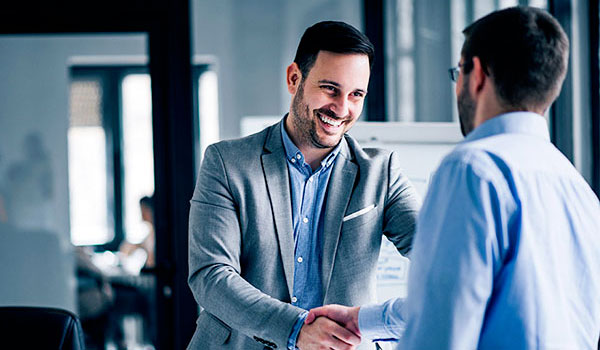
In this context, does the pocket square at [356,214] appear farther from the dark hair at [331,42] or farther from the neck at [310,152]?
the dark hair at [331,42]

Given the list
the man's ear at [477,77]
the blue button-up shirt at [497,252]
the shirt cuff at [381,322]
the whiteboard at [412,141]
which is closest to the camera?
the blue button-up shirt at [497,252]

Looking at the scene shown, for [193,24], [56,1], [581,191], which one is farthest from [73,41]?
[581,191]

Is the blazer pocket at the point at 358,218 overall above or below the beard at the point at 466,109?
below

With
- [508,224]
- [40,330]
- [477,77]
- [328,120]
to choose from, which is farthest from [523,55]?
[40,330]

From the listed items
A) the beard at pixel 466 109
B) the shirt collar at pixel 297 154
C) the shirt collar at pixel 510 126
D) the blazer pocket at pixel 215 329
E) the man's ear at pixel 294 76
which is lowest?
the blazer pocket at pixel 215 329

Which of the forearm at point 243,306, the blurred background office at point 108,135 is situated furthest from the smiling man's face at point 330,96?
the blurred background office at point 108,135

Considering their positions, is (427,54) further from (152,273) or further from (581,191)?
(581,191)

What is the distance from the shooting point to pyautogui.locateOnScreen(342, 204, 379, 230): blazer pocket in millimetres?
1537

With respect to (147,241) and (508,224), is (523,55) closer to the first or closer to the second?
(508,224)

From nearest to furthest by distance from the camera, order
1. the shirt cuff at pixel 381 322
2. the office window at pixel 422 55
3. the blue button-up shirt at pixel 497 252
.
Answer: the blue button-up shirt at pixel 497 252, the shirt cuff at pixel 381 322, the office window at pixel 422 55

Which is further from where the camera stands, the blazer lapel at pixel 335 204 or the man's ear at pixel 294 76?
the man's ear at pixel 294 76

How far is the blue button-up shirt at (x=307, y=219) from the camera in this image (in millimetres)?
1547

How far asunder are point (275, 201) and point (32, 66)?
191 cm

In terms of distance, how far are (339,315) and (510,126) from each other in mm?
645
